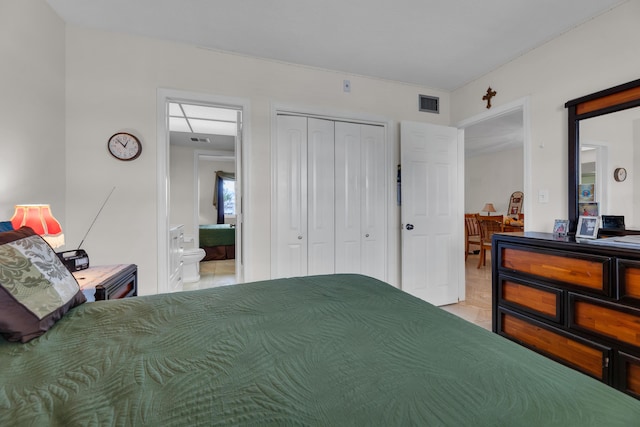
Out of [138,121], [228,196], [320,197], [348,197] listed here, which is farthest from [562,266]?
[228,196]

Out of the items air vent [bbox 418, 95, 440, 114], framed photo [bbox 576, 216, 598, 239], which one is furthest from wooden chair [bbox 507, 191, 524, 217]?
framed photo [bbox 576, 216, 598, 239]

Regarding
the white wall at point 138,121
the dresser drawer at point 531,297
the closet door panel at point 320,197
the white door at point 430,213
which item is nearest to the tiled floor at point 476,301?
the white door at point 430,213

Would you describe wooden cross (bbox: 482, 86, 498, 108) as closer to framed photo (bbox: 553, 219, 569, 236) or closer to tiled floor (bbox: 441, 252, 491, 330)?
framed photo (bbox: 553, 219, 569, 236)

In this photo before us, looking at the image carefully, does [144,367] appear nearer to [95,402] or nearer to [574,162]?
[95,402]

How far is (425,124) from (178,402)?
339cm

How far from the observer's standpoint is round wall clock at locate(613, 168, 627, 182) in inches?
76.8

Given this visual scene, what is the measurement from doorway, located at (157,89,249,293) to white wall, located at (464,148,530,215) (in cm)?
627

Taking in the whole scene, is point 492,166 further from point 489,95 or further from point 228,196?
point 228,196

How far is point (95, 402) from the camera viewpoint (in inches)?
22.5

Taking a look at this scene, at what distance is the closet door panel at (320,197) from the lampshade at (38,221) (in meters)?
1.91

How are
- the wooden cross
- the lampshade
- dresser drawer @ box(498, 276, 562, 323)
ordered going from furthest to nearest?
the wooden cross < dresser drawer @ box(498, 276, 562, 323) < the lampshade

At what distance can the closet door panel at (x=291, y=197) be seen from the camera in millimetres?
2840

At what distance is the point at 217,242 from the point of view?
237 inches

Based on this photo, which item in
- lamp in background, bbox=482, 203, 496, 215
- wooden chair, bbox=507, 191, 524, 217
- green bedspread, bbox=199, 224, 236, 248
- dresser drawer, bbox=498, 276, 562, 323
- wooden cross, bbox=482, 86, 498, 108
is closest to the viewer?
dresser drawer, bbox=498, 276, 562, 323
